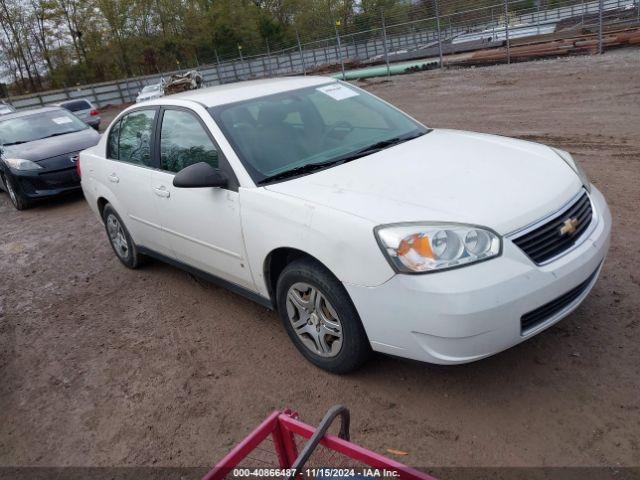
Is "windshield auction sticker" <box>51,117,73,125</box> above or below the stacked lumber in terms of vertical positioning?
above

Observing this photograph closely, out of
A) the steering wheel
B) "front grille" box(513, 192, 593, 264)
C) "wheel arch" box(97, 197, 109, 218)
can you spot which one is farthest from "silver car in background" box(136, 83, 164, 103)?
"front grille" box(513, 192, 593, 264)

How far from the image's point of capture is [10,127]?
10156 millimetres

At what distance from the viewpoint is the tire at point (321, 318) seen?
9.95ft

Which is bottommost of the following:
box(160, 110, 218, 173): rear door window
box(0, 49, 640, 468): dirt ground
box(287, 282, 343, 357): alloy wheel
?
box(0, 49, 640, 468): dirt ground

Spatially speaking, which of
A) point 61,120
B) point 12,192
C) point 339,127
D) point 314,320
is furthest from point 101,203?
point 61,120

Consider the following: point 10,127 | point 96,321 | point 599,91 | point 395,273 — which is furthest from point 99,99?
point 395,273

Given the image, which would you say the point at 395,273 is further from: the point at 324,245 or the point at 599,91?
the point at 599,91

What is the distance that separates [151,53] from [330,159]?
168 feet

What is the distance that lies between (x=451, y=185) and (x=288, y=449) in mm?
1614

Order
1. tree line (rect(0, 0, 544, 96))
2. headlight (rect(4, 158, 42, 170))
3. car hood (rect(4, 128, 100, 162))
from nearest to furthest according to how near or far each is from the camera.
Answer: headlight (rect(4, 158, 42, 170))
car hood (rect(4, 128, 100, 162))
tree line (rect(0, 0, 544, 96))

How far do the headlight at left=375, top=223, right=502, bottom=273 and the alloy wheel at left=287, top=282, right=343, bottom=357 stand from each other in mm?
581

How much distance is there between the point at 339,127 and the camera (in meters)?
4.11

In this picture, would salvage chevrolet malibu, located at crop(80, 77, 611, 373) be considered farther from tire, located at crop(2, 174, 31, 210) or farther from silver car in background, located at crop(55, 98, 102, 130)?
silver car in background, located at crop(55, 98, 102, 130)

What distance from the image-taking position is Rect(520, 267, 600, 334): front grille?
2.77 metres
